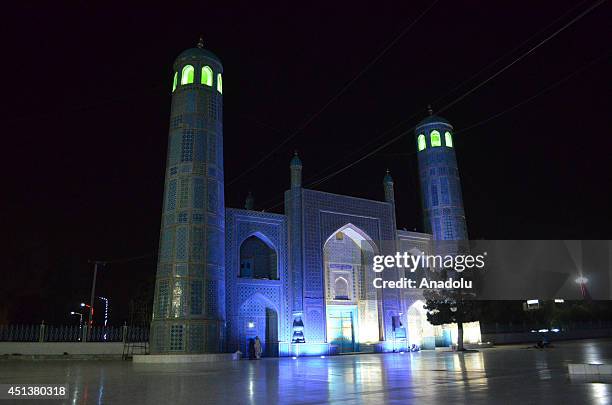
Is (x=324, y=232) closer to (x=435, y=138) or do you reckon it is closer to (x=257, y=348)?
(x=257, y=348)

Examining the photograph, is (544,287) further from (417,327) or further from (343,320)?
(343,320)

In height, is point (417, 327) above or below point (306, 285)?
below

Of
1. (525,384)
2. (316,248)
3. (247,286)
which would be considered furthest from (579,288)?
(525,384)

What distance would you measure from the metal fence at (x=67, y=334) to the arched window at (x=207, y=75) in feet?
39.1

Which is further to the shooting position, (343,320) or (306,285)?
(343,320)

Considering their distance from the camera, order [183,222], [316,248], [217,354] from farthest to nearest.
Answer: [316,248]
[183,222]
[217,354]

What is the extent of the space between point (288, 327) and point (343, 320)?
457 centimetres

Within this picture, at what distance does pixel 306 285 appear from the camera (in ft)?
→ 80.4

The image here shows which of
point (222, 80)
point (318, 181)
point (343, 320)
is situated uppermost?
point (222, 80)

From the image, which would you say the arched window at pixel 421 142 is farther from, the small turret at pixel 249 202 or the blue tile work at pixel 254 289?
the blue tile work at pixel 254 289

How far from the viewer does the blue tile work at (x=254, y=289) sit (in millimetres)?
22469

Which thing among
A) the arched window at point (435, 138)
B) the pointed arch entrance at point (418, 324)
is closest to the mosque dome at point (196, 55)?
the arched window at point (435, 138)

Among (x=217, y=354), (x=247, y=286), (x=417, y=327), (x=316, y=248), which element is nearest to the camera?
(x=217, y=354)

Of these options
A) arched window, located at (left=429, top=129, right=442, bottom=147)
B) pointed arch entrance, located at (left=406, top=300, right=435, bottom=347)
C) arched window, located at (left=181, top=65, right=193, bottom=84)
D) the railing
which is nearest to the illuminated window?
arched window, located at (left=429, top=129, right=442, bottom=147)
